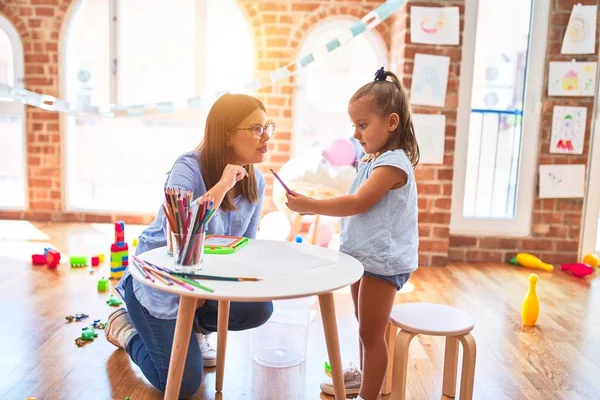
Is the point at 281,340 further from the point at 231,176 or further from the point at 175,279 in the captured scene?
the point at 175,279

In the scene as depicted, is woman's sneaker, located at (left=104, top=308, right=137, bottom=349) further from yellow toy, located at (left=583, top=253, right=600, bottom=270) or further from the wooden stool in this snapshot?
yellow toy, located at (left=583, top=253, right=600, bottom=270)

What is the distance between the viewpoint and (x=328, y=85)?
167 inches

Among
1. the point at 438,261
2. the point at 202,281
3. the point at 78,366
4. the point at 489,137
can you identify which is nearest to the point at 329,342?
the point at 202,281

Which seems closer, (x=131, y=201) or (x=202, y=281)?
(x=202, y=281)

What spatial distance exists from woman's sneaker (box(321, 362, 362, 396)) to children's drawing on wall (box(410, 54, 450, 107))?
75.0 inches

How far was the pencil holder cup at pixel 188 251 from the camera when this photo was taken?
107 cm

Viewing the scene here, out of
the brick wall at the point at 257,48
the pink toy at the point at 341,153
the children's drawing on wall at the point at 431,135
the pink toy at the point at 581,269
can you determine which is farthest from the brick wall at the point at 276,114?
the pink toy at the point at 341,153

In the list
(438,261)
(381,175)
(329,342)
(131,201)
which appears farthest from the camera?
(131,201)

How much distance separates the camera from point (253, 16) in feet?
12.9

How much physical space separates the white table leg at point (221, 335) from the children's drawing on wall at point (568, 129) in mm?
2593

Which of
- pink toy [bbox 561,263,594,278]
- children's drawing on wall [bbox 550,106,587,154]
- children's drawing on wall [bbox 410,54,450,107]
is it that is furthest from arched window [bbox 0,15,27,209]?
pink toy [bbox 561,263,594,278]

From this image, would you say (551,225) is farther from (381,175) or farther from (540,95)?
(381,175)

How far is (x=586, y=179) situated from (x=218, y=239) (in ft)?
9.21

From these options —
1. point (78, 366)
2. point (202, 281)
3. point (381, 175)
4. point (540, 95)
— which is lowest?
point (78, 366)
